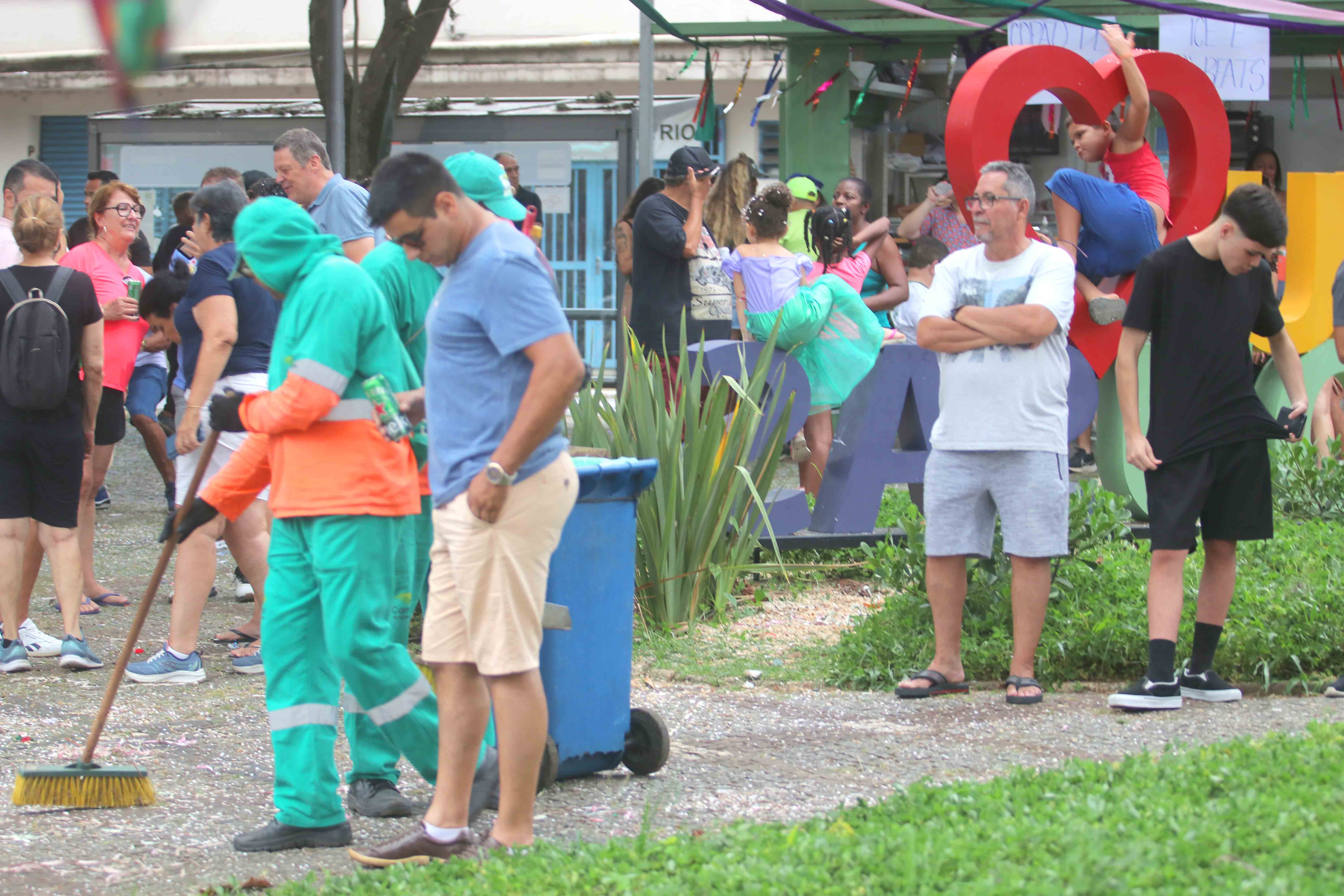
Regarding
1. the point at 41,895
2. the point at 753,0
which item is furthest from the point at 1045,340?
the point at 753,0

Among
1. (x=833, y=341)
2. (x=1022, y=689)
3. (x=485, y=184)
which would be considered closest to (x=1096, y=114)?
(x=833, y=341)

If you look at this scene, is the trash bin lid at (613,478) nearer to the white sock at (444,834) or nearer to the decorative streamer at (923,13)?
the white sock at (444,834)

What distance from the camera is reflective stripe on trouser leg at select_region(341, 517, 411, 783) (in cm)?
434

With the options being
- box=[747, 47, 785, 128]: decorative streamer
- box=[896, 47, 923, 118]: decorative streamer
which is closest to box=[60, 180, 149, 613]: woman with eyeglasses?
box=[747, 47, 785, 128]: decorative streamer

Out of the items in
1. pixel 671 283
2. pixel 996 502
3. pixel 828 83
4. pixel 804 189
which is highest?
pixel 828 83

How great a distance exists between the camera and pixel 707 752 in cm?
499

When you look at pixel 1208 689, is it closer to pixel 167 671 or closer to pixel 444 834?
pixel 444 834

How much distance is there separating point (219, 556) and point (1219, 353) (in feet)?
20.4

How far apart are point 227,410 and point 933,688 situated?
9.33 ft

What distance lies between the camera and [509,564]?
3633 mm

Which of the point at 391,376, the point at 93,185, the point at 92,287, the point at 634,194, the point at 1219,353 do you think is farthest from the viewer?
the point at 93,185

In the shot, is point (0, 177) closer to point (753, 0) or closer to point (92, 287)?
point (753, 0)

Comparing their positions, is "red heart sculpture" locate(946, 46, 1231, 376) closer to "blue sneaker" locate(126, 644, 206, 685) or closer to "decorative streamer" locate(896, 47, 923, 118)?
"blue sneaker" locate(126, 644, 206, 685)

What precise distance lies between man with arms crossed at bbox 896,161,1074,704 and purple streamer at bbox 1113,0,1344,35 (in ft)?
16.8
